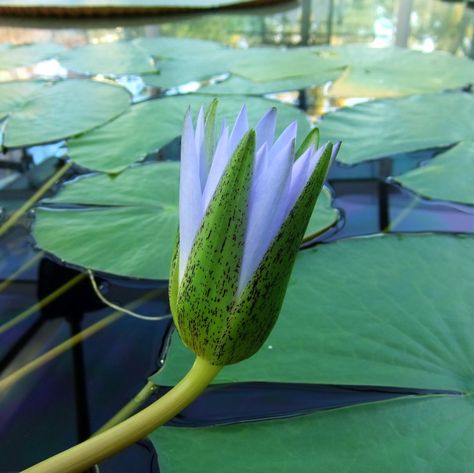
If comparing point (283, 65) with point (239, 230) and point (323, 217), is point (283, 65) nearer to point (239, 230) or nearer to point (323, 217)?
point (323, 217)

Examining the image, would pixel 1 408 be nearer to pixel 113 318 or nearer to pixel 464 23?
pixel 113 318

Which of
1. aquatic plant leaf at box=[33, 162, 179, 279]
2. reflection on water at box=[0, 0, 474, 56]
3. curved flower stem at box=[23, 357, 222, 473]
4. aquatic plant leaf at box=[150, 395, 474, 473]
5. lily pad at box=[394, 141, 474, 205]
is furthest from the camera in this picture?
reflection on water at box=[0, 0, 474, 56]

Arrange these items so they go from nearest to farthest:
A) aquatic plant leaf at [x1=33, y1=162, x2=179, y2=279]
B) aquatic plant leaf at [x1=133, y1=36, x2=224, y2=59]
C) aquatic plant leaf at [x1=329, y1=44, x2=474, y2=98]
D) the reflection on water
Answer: aquatic plant leaf at [x1=33, y1=162, x2=179, y2=279]
aquatic plant leaf at [x1=329, y1=44, x2=474, y2=98]
aquatic plant leaf at [x1=133, y1=36, x2=224, y2=59]
the reflection on water

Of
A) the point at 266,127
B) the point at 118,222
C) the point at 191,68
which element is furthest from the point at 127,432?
the point at 191,68

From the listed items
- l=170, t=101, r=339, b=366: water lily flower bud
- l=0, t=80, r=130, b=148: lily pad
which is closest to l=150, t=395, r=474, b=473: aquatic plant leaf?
l=170, t=101, r=339, b=366: water lily flower bud

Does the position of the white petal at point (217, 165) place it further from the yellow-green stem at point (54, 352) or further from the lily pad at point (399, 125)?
the lily pad at point (399, 125)

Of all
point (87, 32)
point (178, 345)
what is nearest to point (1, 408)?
point (178, 345)

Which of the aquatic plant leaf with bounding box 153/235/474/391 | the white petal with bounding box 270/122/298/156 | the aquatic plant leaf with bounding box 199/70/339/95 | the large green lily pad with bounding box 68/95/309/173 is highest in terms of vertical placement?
the white petal with bounding box 270/122/298/156

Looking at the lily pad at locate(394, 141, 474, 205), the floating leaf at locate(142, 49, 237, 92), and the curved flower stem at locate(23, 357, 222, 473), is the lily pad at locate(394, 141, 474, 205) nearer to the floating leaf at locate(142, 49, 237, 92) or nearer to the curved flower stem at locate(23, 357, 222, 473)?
the curved flower stem at locate(23, 357, 222, 473)
